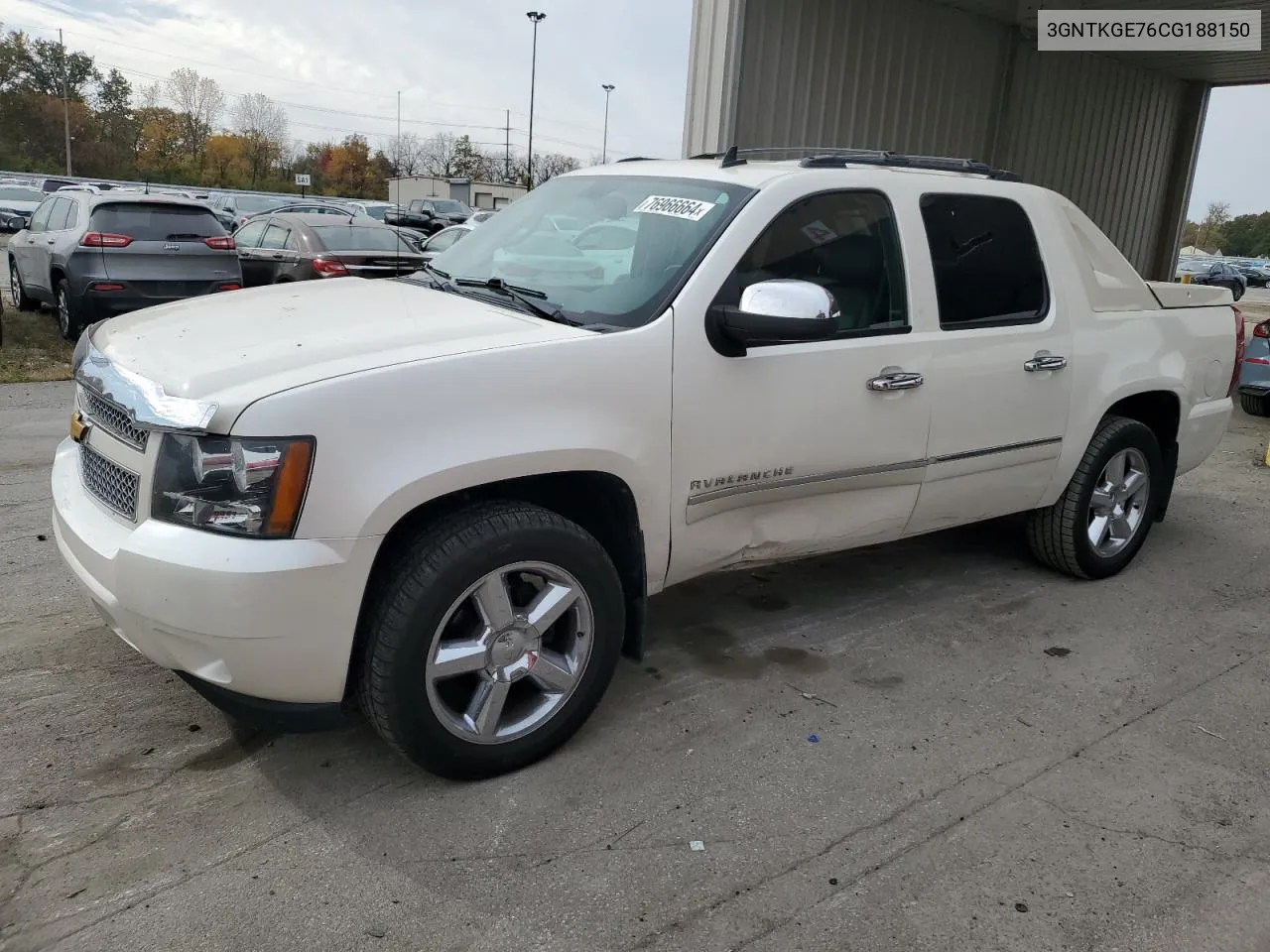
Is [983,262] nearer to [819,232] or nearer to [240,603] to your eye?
[819,232]

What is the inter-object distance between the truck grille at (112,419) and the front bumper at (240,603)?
228 mm

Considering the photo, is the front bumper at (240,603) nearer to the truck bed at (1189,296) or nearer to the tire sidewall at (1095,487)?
the tire sidewall at (1095,487)

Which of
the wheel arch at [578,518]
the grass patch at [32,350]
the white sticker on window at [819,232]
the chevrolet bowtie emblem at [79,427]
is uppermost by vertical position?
the white sticker on window at [819,232]

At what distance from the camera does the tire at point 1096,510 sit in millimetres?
4574

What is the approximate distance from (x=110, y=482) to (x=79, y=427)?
1.27ft

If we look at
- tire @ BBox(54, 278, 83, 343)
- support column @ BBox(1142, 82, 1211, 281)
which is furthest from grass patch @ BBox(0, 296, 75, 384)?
support column @ BBox(1142, 82, 1211, 281)

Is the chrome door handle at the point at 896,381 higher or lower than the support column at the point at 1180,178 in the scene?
lower

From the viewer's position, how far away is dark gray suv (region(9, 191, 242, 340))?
32.8ft

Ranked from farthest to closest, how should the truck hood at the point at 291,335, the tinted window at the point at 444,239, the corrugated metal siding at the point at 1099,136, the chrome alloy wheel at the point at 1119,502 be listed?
1. the tinted window at the point at 444,239
2. the corrugated metal siding at the point at 1099,136
3. the chrome alloy wheel at the point at 1119,502
4. the truck hood at the point at 291,335

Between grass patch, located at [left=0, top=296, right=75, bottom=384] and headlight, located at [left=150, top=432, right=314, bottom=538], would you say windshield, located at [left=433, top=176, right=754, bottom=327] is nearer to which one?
headlight, located at [left=150, top=432, right=314, bottom=538]

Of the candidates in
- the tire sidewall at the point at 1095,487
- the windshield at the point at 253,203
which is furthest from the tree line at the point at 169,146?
the tire sidewall at the point at 1095,487

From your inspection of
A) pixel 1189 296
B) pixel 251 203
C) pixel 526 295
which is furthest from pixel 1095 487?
pixel 251 203

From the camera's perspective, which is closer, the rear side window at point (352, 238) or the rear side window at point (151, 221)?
the rear side window at point (151, 221)

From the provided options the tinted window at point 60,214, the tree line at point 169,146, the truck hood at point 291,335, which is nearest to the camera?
the truck hood at point 291,335
